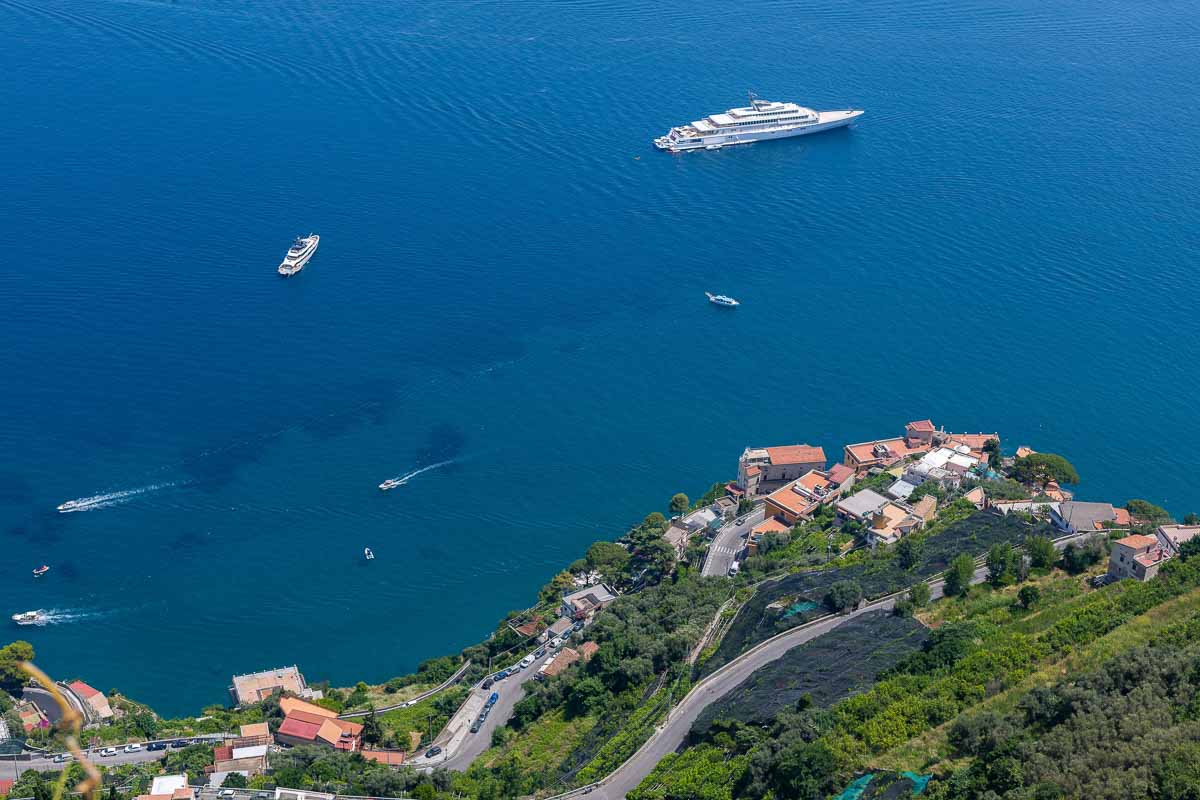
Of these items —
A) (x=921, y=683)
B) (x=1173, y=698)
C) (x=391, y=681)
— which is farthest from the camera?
(x=391, y=681)

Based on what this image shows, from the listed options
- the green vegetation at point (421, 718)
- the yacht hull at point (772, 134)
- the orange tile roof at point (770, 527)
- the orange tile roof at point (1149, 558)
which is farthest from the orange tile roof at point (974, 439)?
the yacht hull at point (772, 134)

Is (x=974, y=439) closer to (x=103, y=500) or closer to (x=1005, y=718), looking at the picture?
(x=1005, y=718)

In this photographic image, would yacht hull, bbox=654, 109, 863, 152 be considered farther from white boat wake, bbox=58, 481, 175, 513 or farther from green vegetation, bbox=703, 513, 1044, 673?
green vegetation, bbox=703, 513, 1044, 673

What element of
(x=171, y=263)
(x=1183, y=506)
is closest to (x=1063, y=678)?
(x=1183, y=506)

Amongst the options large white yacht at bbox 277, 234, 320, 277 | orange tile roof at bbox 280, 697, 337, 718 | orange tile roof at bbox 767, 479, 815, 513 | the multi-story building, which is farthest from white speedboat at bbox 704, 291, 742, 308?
orange tile roof at bbox 280, 697, 337, 718

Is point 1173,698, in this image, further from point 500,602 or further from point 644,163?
point 644,163
